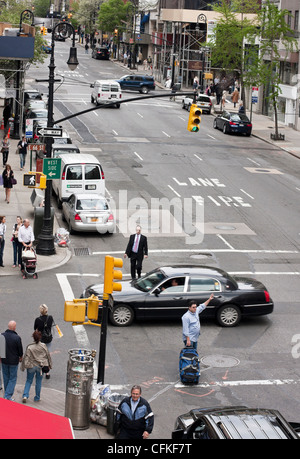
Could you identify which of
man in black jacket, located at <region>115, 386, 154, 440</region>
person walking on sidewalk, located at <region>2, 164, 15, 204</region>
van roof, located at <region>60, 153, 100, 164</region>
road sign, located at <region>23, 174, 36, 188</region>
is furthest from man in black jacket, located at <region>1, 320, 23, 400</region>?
van roof, located at <region>60, 153, 100, 164</region>

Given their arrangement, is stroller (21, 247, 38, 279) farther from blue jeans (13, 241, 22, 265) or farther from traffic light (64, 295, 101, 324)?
traffic light (64, 295, 101, 324)

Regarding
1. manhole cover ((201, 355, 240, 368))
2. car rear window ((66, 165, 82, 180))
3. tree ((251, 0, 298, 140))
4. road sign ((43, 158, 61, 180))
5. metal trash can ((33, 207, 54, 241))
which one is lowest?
manhole cover ((201, 355, 240, 368))

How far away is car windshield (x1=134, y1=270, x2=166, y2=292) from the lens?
19.9 meters

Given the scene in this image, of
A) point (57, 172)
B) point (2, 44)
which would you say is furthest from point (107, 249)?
point (2, 44)

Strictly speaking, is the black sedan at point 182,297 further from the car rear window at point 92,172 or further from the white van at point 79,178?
the car rear window at point 92,172

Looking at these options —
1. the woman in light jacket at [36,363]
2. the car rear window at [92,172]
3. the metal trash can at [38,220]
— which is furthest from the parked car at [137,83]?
the woman in light jacket at [36,363]

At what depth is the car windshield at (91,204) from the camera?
28344 mm

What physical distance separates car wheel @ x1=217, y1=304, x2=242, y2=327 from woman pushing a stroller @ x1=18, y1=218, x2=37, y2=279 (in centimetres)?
588

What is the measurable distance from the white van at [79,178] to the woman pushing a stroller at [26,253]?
7750 millimetres

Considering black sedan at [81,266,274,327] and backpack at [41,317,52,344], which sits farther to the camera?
black sedan at [81,266,274,327]

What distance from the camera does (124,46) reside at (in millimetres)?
112938

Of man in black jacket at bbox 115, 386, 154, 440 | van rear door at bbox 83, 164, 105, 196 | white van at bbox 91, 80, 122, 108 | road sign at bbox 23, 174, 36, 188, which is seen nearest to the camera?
man in black jacket at bbox 115, 386, 154, 440

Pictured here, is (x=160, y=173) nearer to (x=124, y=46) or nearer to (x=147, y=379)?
(x=147, y=379)
